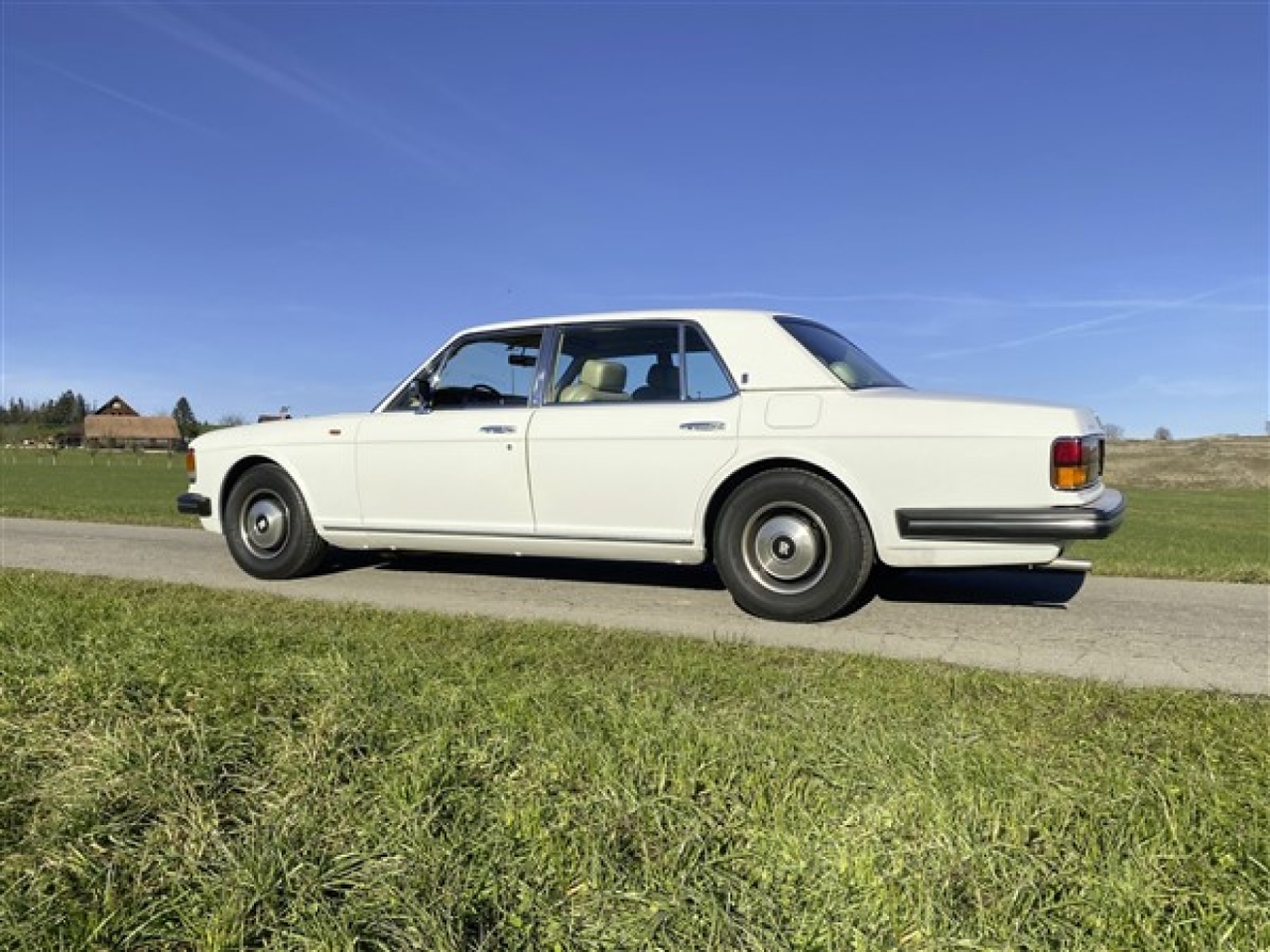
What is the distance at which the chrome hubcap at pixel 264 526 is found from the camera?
20.6 feet

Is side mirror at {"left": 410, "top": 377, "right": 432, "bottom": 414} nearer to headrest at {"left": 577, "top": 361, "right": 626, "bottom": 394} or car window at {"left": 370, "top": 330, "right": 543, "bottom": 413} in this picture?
car window at {"left": 370, "top": 330, "right": 543, "bottom": 413}

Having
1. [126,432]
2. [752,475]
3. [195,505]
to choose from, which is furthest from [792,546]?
[126,432]

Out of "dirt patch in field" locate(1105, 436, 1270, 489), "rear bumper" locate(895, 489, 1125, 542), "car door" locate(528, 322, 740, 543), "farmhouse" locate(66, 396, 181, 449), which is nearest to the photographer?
"rear bumper" locate(895, 489, 1125, 542)

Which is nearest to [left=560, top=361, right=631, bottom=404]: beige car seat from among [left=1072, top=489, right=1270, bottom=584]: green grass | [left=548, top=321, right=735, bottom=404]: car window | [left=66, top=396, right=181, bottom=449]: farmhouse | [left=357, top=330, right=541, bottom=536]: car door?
[left=548, top=321, right=735, bottom=404]: car window

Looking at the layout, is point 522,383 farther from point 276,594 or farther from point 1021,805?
point 1021,805

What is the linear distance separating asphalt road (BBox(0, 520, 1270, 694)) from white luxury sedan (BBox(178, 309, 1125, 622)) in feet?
1.01

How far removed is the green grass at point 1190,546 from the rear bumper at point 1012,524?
9.40 ft

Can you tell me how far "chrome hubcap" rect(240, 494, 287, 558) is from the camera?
628 cm

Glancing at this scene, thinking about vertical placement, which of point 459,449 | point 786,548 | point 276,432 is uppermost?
point 276,432

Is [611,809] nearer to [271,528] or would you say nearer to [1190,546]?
[271,528]

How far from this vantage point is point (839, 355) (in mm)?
5223

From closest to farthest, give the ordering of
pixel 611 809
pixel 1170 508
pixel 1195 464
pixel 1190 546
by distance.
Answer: pixel 611 809 < pixel 1190 546 < pixel 1170 508 < pixel 1195 464

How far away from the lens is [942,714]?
9.54 ft

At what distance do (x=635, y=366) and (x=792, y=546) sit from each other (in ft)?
5.01
